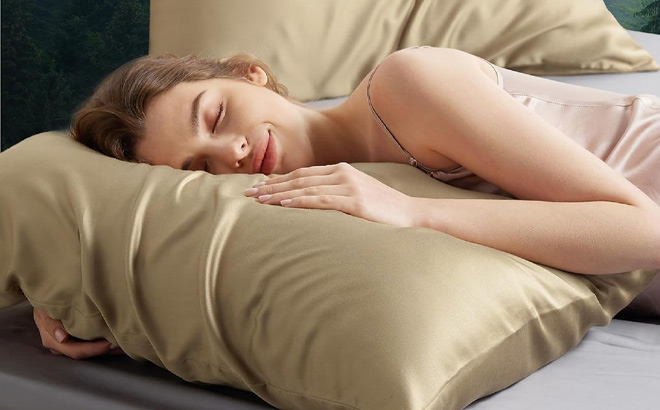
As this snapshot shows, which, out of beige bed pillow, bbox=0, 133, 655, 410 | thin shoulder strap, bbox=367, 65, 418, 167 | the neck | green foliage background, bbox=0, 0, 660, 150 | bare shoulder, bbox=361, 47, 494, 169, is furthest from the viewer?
green foliage background, bbox=0, 0, 660, 150

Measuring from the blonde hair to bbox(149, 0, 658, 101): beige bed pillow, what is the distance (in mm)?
520

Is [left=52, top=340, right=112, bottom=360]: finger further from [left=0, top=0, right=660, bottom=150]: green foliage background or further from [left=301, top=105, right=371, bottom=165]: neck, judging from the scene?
[left=0, top=0, right=660, bottom=150]: green foliage background

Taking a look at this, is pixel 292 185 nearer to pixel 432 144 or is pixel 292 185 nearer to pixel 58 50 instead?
pixel 432 144

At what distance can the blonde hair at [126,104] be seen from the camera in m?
1.35

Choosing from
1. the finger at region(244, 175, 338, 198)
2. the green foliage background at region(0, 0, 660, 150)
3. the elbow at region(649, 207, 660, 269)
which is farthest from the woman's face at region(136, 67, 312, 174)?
the green foliage background at region(0, 0, 660, 150)

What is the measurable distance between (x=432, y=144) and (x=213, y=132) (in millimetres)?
331

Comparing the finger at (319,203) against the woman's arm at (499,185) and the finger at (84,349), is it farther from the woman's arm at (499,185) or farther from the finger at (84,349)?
the finger at (84,349)

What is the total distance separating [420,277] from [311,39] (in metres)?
1.15

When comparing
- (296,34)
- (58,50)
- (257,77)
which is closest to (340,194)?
(257,77)

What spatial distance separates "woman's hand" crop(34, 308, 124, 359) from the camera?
3.69ft

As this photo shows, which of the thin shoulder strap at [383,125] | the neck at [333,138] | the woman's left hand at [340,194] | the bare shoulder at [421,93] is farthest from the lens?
the neck at [333,138]

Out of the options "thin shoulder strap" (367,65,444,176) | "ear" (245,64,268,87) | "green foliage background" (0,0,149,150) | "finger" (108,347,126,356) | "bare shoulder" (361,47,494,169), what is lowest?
"green foliage background" (0,0,149,150)

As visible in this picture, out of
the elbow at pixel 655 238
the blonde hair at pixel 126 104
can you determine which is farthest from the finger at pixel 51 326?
the elbow at pixel 655 238

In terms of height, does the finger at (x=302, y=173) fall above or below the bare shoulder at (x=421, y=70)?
below
